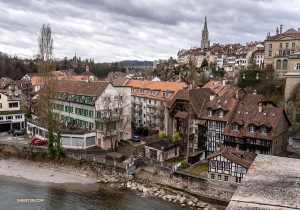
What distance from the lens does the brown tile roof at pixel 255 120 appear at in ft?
105

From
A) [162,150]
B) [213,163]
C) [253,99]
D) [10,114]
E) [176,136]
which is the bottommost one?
[162,150]

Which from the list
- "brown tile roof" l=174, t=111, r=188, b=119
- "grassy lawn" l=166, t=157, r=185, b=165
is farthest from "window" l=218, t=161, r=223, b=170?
"brown tile roof" l=174, t=111, r=188, b=119

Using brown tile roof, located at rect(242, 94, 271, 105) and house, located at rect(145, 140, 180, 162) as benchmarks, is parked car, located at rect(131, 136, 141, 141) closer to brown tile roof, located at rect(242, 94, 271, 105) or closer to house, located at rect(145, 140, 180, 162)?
house, located at rect(145, 140, 180, 162)

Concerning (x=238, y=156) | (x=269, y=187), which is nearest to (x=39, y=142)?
(x=238, y=156)

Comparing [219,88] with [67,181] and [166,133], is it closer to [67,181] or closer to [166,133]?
[166,133]

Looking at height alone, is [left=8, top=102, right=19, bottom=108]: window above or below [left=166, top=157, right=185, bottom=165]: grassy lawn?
above

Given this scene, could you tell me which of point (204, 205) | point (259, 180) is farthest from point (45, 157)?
point (259, 180)

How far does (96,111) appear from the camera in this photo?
140 feet

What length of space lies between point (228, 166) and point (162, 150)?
9.68m

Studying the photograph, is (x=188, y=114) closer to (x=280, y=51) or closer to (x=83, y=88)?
(x=83, y=88)

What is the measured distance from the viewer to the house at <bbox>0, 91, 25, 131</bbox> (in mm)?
51031

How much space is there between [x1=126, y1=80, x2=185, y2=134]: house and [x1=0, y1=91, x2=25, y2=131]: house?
70.6 feet

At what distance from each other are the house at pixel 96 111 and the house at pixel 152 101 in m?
4.89

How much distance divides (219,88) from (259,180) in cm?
→ 3906
